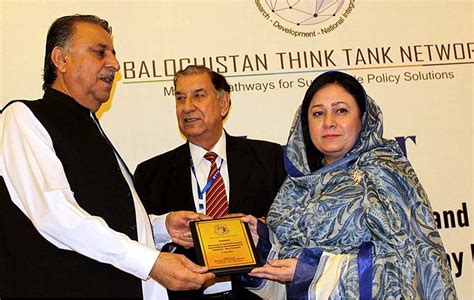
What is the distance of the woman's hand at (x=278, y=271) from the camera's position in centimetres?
254

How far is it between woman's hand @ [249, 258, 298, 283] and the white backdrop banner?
1270 mm

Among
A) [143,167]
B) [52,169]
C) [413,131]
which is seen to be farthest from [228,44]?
[52,169]

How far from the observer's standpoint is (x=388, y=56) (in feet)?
12.5

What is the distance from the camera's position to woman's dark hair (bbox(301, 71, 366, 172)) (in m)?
2.69

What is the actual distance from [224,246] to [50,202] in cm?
71

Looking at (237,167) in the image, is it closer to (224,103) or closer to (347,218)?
(224,103)

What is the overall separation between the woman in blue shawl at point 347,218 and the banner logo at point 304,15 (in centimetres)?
109

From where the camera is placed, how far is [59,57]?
8.77ft

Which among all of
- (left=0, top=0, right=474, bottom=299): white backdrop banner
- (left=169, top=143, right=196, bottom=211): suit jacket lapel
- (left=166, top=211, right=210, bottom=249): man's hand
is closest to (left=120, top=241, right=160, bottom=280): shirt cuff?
(left=166, top=211, right=210, bottom=249): man's hand

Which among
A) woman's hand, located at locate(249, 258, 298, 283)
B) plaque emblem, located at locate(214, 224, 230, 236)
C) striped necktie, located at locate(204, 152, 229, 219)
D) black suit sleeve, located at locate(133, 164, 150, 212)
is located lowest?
woman's hand, located at locate(249, 258, 298, 283)

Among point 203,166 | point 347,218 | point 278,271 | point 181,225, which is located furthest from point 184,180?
point 347,218

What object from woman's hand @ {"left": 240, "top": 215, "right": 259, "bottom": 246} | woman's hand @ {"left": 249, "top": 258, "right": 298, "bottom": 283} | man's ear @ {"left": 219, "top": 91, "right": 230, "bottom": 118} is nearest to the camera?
woman's hand @ {"left": 249, "top": 258, "right": 298, "bottom": 283}

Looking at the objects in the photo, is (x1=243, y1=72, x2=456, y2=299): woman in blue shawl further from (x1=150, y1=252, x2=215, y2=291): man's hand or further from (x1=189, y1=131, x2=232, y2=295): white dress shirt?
(x1=189, y1=131, x2=232, y2=295): white dress shirt

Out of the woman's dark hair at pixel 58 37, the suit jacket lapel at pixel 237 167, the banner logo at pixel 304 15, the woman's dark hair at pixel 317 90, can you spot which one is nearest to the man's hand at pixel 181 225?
the suit jacket lapel at pixel 237 167
